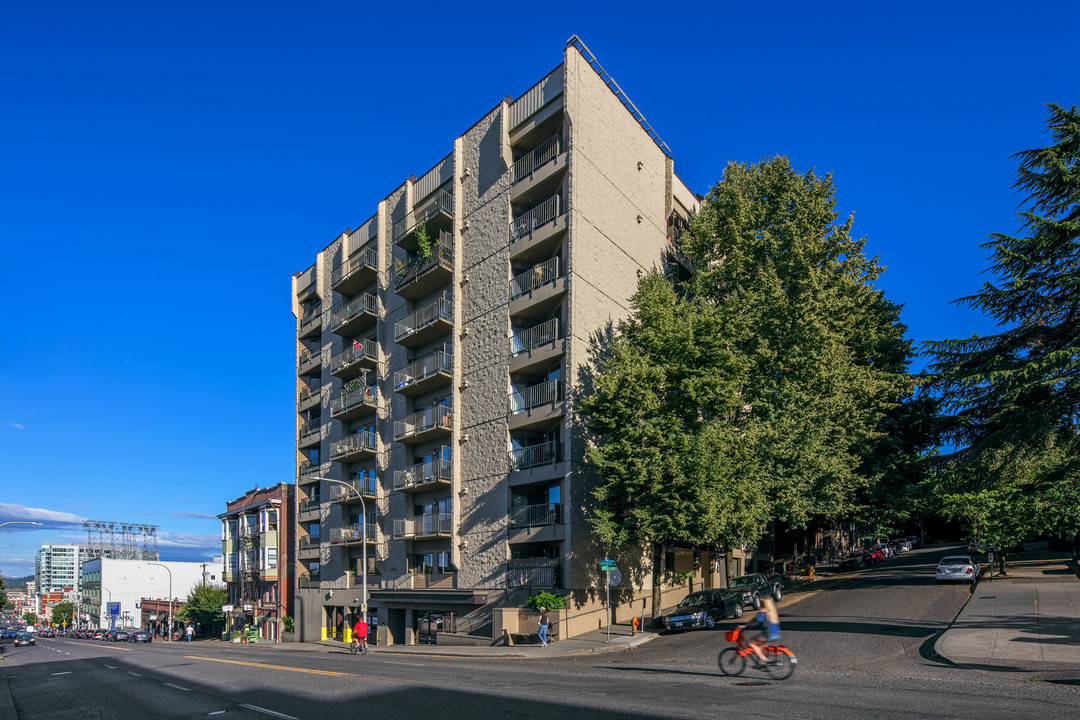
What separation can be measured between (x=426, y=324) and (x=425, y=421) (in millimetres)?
5274

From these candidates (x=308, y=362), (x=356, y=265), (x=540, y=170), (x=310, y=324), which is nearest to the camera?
(x=540, y=170)

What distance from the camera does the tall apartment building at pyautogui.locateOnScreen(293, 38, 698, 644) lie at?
32.9 metres

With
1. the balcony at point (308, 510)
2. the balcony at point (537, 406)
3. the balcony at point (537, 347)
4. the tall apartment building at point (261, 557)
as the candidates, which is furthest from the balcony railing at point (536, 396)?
the tall apartment building at point (261, 557)

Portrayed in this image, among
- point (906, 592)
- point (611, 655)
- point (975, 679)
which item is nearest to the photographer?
point (975, 679)

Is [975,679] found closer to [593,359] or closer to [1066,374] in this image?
[1066,374]

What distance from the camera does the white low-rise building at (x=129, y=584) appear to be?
126562mm

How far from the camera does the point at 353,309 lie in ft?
158

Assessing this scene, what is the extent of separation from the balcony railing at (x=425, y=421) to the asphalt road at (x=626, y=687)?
1394 centimetres

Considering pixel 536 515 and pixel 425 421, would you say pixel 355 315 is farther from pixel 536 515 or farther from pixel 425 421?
pixel 536 515

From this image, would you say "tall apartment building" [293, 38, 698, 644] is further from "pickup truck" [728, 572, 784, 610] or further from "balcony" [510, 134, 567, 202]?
"pickup truck" [728, 572, 784, 610]

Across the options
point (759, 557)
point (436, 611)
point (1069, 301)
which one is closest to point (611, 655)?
point (436, 611)

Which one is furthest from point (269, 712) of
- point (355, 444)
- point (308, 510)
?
point (308, 510)

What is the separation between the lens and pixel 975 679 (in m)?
14.1

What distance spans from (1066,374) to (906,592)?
1524cm
